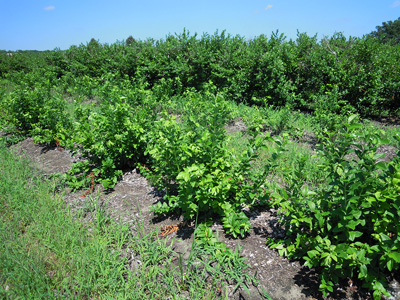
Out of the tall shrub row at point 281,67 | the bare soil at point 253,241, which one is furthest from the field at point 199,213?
the tall shrub row at point 281,67

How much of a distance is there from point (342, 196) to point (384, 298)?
2.87 ft

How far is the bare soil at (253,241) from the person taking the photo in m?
2.09

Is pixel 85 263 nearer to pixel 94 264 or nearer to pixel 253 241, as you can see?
pixel 94 264

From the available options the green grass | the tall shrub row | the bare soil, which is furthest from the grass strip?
the tall shrub row

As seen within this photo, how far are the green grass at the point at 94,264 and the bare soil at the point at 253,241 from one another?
0.15 meters

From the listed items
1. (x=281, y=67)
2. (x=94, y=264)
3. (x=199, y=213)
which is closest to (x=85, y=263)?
(x=94, y=264)

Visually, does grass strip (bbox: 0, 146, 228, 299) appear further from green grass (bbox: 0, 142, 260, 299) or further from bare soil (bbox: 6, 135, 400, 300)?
bare soil (bbox: 6, 135, 400, 300)

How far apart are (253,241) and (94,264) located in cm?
148

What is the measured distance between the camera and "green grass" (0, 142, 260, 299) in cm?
214

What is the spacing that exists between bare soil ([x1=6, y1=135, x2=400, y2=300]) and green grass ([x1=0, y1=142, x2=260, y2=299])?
0.15m

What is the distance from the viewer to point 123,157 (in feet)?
12.8

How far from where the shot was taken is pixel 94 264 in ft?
7.70

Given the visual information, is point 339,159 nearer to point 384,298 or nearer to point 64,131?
point 384,298

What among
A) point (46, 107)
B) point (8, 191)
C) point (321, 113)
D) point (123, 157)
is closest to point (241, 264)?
point (123, 157)
